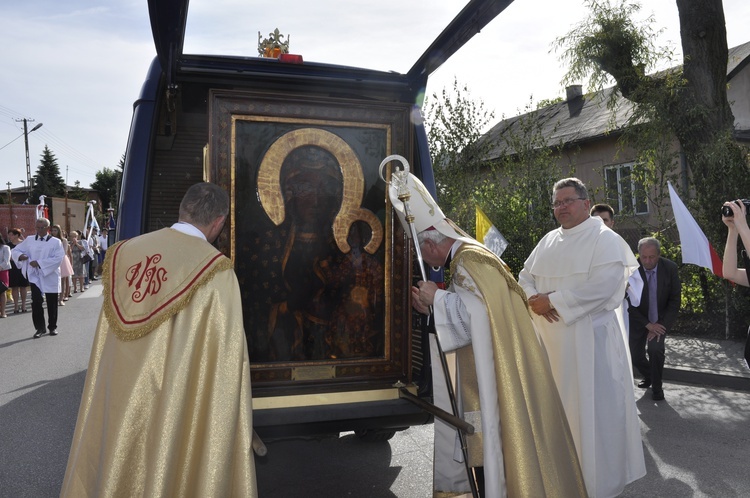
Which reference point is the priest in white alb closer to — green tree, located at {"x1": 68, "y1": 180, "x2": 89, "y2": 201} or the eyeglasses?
the eyeglasses

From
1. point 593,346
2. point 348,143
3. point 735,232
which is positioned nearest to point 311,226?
point 348,143

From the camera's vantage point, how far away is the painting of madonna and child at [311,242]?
3.79 metres

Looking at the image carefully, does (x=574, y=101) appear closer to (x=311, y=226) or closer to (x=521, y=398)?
(x=311, y=226)

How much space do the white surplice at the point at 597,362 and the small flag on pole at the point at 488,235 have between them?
122 inches

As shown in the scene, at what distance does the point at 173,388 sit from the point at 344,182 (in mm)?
1694

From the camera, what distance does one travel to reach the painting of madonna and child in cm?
379

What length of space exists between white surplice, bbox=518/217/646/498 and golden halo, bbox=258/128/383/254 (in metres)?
1.40

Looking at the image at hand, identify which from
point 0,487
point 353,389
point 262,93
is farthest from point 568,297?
point 0,487

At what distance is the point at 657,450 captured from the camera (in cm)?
516

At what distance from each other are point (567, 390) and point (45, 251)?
34.2 ft

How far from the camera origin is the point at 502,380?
3.21 m

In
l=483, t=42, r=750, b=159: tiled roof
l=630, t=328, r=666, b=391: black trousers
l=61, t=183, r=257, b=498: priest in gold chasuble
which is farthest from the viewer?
l=483, t=42, r=750, b=159: tiled roof

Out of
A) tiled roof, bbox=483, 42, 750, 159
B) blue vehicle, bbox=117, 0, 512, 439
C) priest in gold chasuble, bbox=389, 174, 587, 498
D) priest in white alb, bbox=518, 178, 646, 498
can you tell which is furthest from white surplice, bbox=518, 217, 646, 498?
tiled roof, bbox=483, 42, 750, 159

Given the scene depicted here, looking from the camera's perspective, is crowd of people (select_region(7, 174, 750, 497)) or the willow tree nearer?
crowd of people (select_region(7, 174, 750, 497))
